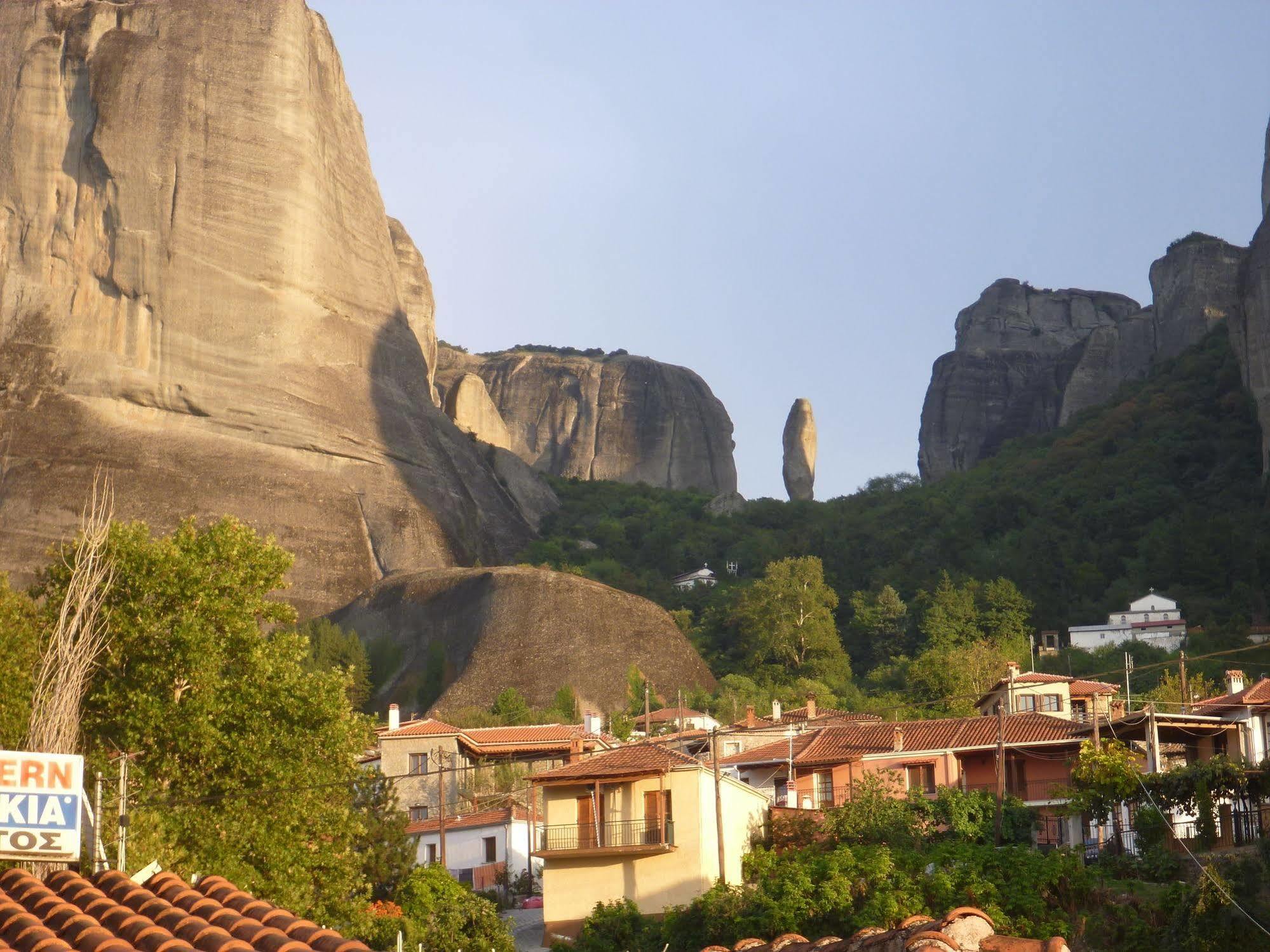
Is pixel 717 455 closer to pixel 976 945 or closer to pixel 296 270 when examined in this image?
pixel 296 270

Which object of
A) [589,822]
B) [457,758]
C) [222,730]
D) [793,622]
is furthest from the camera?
[793,622]

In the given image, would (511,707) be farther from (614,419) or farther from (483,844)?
(614,419)

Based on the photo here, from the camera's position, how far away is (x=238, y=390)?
93.9 metres

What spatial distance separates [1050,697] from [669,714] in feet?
52.4

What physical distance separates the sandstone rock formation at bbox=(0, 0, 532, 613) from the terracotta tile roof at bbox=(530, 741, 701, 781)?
46.4 m

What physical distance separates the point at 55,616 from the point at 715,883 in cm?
1724

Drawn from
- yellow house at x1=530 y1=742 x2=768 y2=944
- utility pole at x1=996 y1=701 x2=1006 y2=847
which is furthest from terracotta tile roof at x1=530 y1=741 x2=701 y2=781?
utility pole at x1=996 y1=701 x2=1006 y2=847

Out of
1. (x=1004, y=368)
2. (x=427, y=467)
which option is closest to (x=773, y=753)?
(x=427, y=467)

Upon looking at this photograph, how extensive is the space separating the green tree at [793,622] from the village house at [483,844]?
37564mm

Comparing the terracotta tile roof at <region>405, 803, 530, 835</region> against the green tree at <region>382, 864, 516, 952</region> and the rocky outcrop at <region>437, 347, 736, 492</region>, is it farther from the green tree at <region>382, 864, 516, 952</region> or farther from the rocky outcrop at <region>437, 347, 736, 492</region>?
the rocky outcrop at <region>437, 347, 736, 492</region>

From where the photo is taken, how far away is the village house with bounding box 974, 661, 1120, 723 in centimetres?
5784

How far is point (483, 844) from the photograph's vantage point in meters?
51.9

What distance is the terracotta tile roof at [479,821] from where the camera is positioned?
51.2 meters

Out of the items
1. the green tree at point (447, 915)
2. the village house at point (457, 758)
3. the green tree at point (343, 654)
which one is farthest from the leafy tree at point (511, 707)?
the green tree at point (447, 915)
